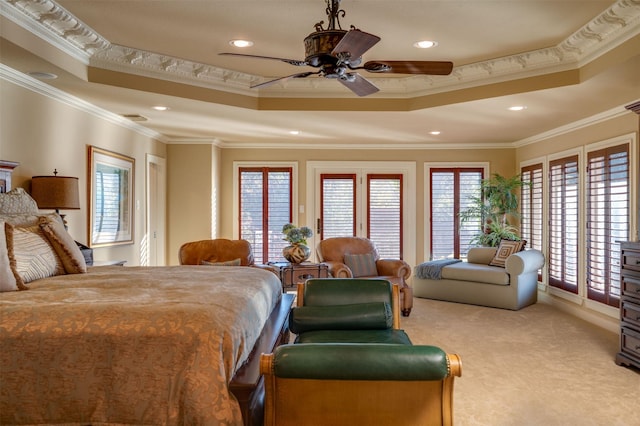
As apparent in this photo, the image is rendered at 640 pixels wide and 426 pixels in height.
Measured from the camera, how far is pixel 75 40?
385cm

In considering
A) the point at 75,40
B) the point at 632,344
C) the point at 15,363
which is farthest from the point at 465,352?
the point at 75,40

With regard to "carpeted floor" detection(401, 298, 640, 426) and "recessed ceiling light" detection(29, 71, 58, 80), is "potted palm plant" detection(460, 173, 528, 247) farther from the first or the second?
"recessed ceiling light" detection(29, 71, 58, 80)

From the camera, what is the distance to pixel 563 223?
623 cm

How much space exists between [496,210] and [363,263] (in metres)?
2.58

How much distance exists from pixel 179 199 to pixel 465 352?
15.8 feet

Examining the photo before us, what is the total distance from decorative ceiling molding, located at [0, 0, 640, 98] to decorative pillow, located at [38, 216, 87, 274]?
140cm

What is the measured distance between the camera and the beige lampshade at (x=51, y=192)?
3965 mm

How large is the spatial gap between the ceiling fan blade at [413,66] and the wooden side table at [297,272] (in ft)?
9.14

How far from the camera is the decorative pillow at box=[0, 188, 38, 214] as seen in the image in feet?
10.5

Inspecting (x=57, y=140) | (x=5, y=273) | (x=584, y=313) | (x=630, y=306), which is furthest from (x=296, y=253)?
(x=584, y=313)

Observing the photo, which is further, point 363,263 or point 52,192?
point 363,263

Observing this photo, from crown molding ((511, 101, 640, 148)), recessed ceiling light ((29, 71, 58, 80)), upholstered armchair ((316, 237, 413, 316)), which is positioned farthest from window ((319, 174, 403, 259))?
recessed ceiling light ((29, 71, 58, 80))

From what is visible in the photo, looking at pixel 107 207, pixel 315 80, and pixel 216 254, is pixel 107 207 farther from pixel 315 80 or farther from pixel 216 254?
pixel 315 80

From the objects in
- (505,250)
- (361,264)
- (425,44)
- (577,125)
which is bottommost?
(361,264)
